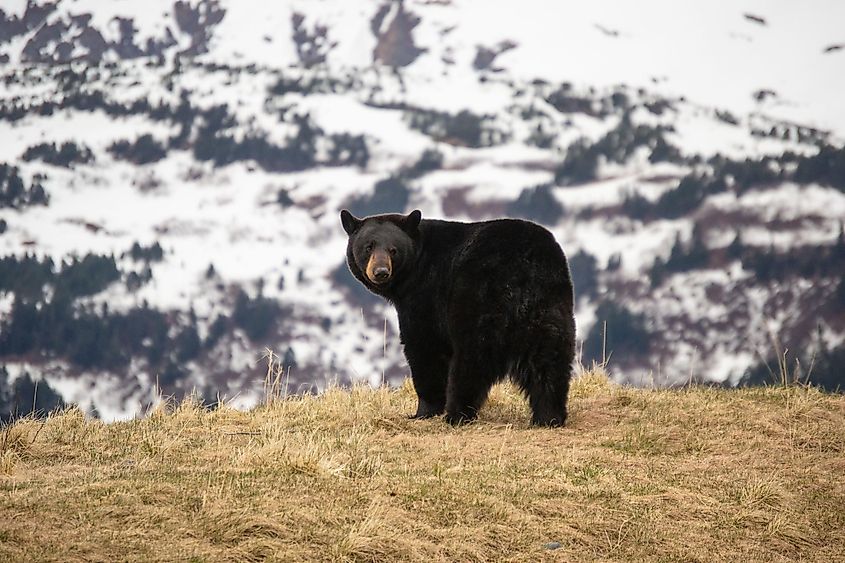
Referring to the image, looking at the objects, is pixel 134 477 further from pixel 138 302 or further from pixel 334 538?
pixel 138 302

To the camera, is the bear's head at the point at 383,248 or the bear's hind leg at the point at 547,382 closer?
the bear's hind leg at the point at 547,382

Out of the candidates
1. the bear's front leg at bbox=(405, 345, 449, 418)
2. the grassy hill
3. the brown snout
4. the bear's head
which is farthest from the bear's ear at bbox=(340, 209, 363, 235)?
the grassy hill

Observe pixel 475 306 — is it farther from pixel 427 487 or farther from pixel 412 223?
pixel 427 487

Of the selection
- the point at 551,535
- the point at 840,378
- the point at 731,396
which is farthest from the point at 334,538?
the point at 840,378

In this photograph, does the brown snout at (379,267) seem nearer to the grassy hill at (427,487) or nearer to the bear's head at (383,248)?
the bear's head at (383,248)

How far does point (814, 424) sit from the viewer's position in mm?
9648

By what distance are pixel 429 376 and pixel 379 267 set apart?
1.12 metres

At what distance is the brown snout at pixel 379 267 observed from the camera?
A: 9.93 m

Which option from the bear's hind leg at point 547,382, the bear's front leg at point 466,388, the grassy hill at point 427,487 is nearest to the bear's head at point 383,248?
the bear's front leg at point 466,388

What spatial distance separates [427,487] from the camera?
6.96 m

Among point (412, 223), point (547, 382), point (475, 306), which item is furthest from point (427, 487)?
point (412, 223)

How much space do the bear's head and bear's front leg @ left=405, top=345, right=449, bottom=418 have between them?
2.39ft

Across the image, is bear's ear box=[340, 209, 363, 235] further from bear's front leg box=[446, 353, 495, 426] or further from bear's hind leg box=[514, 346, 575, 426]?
bear's hind leg box=[514, 346, 575, 426]

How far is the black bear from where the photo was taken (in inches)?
364
